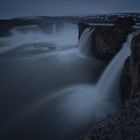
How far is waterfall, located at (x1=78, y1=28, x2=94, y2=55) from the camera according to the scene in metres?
31.7

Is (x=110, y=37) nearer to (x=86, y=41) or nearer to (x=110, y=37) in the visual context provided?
(x=110, y=37)

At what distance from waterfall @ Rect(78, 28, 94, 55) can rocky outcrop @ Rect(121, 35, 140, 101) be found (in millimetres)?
15499

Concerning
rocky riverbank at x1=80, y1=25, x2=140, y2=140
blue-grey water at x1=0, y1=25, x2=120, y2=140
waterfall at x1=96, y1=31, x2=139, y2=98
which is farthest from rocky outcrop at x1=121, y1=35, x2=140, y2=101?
rocky riverbank at x1=80, y1=25, x2=140, y2=140

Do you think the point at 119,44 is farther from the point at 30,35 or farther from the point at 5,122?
the point at 30,35

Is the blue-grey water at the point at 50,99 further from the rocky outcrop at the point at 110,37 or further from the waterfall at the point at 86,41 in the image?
the waterfall at the point at 86,41

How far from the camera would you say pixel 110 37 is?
26969mm

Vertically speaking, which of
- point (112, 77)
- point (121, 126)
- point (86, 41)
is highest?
point (121, 126)

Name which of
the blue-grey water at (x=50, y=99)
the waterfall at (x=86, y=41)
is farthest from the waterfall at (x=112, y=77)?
the waterfall at (x=86, y=41)

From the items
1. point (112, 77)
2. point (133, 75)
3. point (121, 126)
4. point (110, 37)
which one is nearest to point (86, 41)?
point (110, 37)

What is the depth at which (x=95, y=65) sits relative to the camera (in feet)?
84.1

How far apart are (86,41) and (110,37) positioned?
5.79m

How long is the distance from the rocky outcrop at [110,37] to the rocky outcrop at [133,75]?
373 inches

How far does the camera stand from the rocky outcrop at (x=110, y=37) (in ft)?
82.3

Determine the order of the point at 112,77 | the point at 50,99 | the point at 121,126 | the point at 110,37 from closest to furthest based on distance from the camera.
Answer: the point at 121,126, the point at 50,99, the point at 112,77, the point at 110,37
